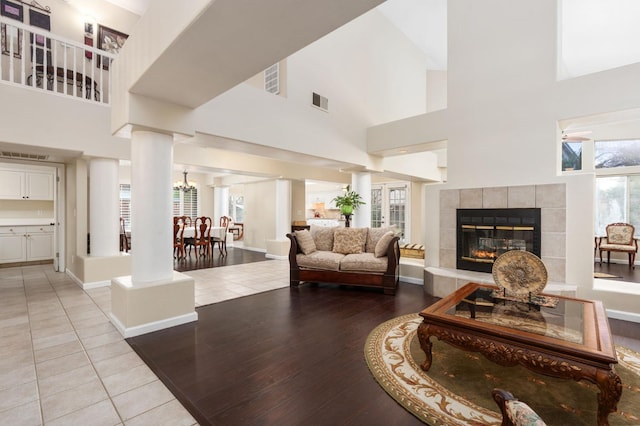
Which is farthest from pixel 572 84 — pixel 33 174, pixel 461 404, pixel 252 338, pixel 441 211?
pixel 33 174

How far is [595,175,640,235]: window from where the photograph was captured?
266 inches

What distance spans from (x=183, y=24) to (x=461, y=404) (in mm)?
3036

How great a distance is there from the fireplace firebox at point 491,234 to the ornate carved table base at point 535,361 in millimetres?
2537

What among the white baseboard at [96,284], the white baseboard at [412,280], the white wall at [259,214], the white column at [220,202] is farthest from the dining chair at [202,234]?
the white baseboard at [412,280]

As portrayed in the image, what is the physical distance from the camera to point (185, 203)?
10945 millimetres

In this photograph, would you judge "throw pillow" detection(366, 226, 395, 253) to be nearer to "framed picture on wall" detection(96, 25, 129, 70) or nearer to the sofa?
the sofa

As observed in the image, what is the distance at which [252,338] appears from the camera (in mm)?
2922

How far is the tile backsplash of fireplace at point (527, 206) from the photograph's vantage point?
12.2 ft

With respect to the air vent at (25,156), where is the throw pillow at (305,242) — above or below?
below

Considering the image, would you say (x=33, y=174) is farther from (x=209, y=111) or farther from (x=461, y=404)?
(x=461, y=404)

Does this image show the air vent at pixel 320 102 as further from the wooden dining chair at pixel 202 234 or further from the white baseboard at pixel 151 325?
the wooden dining chair at pixel 202 234

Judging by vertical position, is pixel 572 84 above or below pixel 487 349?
above

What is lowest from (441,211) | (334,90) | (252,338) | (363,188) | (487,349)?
(252,338)

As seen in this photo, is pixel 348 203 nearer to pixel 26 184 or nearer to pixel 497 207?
pixel 497 207
